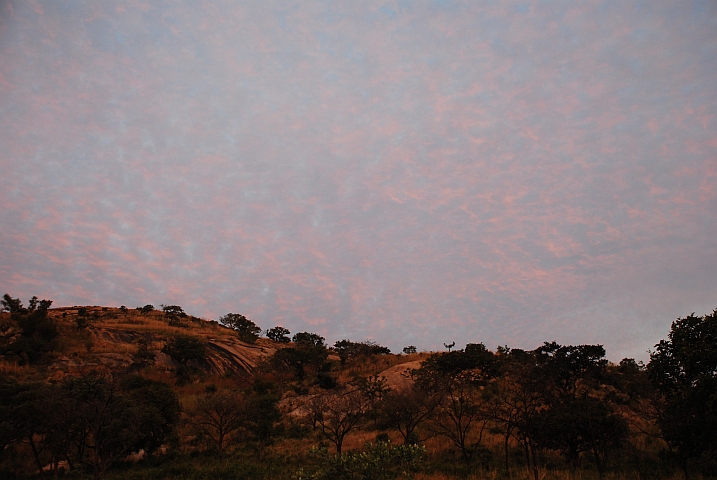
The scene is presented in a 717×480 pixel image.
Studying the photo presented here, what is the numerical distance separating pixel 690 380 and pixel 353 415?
21.2 metres

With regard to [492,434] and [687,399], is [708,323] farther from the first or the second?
[492,434]

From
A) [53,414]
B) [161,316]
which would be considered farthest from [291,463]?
[161,316]

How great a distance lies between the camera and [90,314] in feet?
269

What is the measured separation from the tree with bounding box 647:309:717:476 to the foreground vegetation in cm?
6

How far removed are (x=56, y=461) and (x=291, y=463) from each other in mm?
14941

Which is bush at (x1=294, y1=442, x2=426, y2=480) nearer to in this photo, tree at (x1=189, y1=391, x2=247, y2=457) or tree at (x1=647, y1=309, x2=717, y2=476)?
tree at (x1=647, y1=309, x2=717, y2=476)

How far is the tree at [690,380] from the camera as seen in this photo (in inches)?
656

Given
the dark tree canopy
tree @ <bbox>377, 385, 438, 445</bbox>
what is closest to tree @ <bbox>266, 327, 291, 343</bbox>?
the dark tree canopy

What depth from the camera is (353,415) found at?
3055cm

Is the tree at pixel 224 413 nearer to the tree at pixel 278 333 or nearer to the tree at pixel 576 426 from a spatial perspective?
the tree at pixel 576 426

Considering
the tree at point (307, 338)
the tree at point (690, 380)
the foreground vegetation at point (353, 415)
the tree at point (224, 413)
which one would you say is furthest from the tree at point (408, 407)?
the tree at point (307, 338)

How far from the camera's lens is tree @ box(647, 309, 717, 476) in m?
16.7

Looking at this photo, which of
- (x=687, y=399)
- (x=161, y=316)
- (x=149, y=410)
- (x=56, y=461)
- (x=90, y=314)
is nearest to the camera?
(x=687, y=399)

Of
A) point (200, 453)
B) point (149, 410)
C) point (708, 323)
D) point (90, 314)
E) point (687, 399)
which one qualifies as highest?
point (90, 314)
